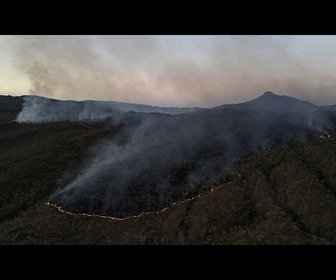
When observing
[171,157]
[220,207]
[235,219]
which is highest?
[171,157]

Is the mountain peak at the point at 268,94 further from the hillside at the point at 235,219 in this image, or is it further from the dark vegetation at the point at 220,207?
the hillside at the point at 235,219

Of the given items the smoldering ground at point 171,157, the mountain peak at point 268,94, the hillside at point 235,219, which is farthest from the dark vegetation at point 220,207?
the mountain peak at point 268,94

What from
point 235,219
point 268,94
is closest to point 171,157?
point 235,219

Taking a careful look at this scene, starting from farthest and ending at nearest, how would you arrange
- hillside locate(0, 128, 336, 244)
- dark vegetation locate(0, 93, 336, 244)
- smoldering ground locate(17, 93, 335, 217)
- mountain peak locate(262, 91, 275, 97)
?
mountain peak locate(262, 91, 275, 97)
smoldering ground locate(17, 93, 335, 217)
dark vegetation locate(0, 93, 336, 244)
hillside locate(0, 128, 336, 244)

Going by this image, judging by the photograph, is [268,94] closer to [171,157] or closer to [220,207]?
[171,157]

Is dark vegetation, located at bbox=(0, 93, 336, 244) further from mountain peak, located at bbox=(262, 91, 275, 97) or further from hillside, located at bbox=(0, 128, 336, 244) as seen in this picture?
mountain peak, located at bbox=(262, 91, 275, 97)

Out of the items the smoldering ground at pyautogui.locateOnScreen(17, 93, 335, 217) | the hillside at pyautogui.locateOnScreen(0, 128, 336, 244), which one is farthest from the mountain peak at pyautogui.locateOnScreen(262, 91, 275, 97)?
the hillside at pyautogui.locateOnScreen(0, 128, 336, 244)
